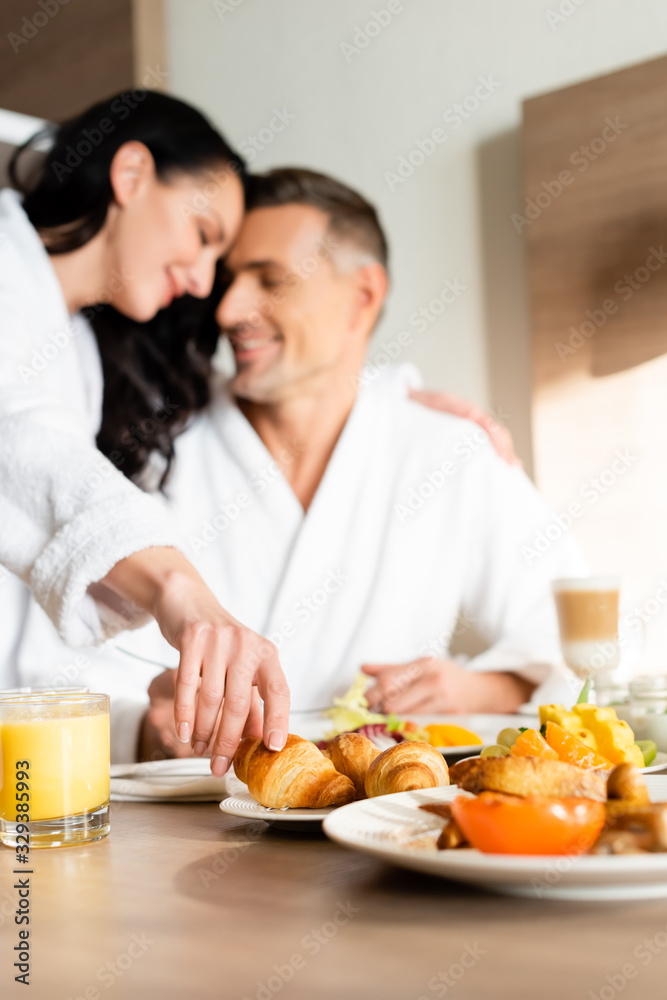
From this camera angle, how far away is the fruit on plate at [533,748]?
0.63 metres

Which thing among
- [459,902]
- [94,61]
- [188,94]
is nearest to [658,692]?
[459,902]

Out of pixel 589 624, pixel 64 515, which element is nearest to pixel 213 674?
pixel 64 515

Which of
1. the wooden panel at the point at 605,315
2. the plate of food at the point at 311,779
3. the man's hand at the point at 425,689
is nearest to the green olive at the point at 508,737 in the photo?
the plate of food at the point at 311,779

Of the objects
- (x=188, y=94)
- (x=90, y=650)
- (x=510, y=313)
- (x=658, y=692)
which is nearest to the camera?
(x=658, y=692)

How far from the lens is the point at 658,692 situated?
3.11ft

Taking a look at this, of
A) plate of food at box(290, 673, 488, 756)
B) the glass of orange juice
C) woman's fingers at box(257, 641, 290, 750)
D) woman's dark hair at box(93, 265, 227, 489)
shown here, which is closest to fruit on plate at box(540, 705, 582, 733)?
plate of food at box(290, 673, 488, 756)

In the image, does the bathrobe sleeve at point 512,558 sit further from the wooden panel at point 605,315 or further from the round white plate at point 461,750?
the round white plate at point 461,750

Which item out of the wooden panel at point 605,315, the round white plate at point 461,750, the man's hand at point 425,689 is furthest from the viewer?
the wooden panel at point 605,315

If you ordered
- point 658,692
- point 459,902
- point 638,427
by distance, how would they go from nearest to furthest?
1. point 459,902
2. point 658,692
3. point 638,427

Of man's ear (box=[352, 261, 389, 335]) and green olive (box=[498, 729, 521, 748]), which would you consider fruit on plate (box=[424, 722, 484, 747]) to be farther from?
man's ear (box=[352, 261, 389, 335])

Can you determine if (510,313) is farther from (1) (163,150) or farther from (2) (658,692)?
(2) (658,692)

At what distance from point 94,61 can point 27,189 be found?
83cm

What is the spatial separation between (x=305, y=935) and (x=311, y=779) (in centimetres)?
22

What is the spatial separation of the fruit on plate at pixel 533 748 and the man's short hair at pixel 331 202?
1745mm
